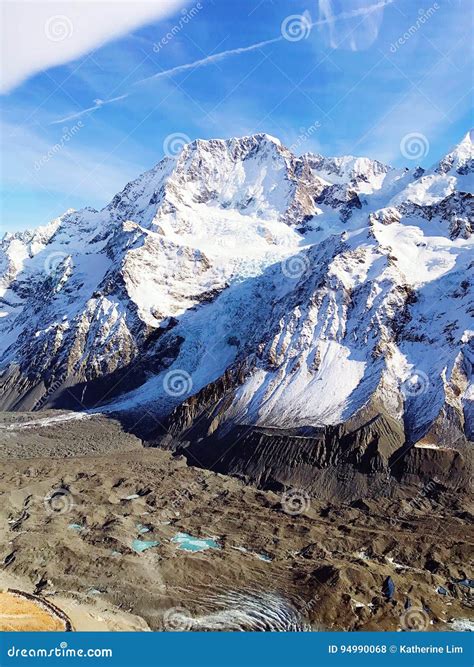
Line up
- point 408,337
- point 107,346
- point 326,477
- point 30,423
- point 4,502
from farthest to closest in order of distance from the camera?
1. point 107,346
2. point 30,423
3. point 408,337
4. point 326,477
5. point 4,502

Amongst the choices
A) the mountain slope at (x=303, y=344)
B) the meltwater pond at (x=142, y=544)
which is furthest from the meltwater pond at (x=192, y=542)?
the mountain slope at (x=303, y=344)

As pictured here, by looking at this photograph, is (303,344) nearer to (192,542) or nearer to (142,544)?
(192,542)

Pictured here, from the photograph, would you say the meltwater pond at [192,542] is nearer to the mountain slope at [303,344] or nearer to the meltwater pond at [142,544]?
the meltwater pond at [142,544]

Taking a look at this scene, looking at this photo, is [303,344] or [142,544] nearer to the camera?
[142,544]

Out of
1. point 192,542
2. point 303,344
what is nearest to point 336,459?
point 192,542

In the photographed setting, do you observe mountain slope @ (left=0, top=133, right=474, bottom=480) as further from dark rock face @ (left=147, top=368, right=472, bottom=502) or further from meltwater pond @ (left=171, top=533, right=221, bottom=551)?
meltwater pond @ (left=171, top=533, right=221, bottom=551)

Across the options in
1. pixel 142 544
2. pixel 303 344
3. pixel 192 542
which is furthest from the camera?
pixel 303 344

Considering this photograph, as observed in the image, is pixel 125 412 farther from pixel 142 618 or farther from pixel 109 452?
pixel 142 618

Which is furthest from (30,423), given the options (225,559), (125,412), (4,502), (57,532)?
(225,559)
